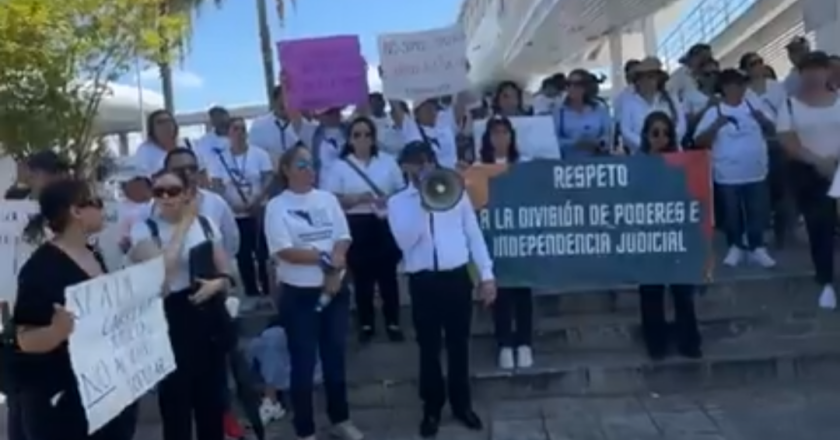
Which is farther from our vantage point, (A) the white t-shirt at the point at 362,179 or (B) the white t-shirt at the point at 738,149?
(B) the white t-shirt at the point at 738,149

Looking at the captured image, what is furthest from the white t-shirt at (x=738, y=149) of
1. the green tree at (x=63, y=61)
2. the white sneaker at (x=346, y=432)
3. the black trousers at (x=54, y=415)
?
the green tree at (x=63, y=61)

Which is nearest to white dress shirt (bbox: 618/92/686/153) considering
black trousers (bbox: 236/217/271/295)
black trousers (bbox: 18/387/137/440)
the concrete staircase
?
the concrete staircase

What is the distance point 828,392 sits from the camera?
808 centimetres

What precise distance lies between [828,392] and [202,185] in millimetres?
4208

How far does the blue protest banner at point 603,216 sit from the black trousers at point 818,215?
0.84m

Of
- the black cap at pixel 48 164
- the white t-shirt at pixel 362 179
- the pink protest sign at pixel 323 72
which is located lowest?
the white t-shirt at pixel 362 179

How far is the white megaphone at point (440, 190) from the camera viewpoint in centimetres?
749

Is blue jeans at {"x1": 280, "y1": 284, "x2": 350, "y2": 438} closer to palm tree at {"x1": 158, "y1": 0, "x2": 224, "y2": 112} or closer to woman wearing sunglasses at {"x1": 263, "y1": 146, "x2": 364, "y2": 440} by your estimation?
woman wearing sunglasses at {"x1": 263, "y1": 146, "x2": 364, "y2": 440}

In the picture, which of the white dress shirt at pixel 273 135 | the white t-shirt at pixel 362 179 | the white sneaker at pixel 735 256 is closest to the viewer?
the white t-shirt at pixel 362 179

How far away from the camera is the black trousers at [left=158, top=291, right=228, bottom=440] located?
6.20 meters

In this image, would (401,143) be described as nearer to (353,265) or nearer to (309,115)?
(309,115)

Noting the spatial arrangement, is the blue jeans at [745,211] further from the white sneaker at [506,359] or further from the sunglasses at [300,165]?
the sunglasses at [300,165]

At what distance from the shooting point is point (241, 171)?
30.9 feet

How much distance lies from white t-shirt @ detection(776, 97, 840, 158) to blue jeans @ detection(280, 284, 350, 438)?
3.59 metres
